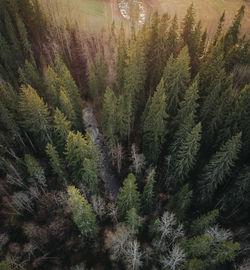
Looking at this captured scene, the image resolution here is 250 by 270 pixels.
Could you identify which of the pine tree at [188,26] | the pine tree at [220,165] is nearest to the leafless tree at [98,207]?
the pine tree at [220,165]

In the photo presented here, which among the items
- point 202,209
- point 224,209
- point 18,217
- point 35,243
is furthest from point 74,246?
point 224,209

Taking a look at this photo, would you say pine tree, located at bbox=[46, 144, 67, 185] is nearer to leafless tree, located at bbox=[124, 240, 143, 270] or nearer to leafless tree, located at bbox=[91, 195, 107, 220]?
leafless tree, located at bbox=[91, 195, 107, 220]

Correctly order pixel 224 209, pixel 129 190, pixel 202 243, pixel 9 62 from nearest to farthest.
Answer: pixel 202 243 < pixel 129 190 < pixel 224 209 < pixel 9 62

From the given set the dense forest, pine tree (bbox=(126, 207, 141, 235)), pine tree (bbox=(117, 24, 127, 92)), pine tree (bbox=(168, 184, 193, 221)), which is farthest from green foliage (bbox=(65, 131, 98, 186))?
pine tree (bbox=(117, 24, 127, 92))

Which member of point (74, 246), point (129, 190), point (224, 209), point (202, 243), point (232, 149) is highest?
point (232, 149)

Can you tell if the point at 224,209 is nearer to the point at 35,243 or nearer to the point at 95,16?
the point at 35,243

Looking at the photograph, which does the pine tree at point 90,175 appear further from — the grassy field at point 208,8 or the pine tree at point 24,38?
the grassy field at point 208,8
